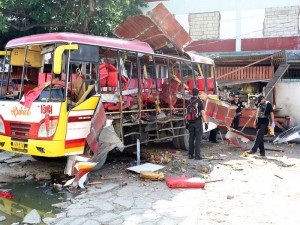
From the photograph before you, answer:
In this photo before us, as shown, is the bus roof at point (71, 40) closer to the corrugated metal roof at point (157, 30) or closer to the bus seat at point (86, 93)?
the bus seat at point (86, 93)

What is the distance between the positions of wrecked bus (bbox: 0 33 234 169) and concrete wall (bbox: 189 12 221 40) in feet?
32.7

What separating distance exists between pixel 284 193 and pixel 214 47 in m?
12.7

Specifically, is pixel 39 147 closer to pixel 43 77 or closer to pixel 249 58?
pixel 43 77

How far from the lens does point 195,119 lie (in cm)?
826

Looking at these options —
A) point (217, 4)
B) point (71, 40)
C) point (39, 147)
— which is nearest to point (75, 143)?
point (39, 147)

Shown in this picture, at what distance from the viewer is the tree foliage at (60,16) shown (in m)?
11.9

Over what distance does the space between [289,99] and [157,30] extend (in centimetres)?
723

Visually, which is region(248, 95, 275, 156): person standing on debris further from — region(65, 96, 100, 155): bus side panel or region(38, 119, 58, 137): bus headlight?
region(38, 119, 58, 137): bus headlight

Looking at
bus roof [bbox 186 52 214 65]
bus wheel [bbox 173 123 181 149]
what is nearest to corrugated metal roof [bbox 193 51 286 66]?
bus roof [bbox 186 52 214 65]

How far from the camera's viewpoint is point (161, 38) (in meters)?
9.04

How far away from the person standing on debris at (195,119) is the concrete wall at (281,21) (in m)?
10.3

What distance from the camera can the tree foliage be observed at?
1193cm

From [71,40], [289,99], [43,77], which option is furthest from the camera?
[289,99]

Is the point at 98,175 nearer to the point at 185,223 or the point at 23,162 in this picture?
the point at 23,162
